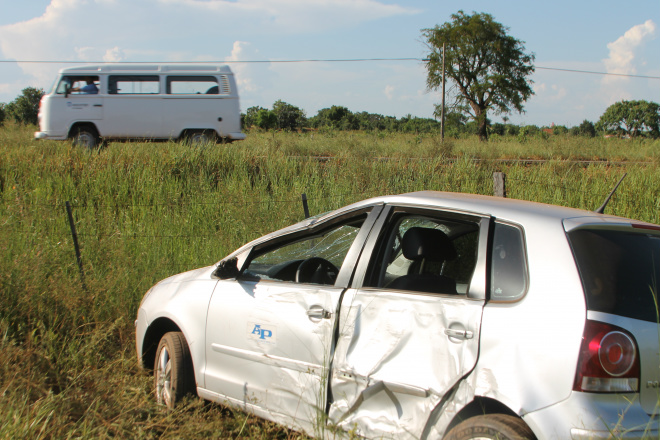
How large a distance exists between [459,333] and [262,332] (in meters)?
1.29

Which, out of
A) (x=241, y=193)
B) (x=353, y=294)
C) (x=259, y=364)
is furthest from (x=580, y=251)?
(x=241, y=193)

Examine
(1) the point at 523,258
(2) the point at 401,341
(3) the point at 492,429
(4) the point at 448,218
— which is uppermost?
(4) the point at 448,218

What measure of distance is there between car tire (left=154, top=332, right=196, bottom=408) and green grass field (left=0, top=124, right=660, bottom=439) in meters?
0.12

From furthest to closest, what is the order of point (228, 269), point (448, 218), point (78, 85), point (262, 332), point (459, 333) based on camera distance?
point (78, 85) → point (228, 269) → point (262, 332) → point (448, 218) → point (459, 333)

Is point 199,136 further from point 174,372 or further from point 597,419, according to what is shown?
point 597,419

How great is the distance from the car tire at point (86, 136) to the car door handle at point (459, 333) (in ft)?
45.8

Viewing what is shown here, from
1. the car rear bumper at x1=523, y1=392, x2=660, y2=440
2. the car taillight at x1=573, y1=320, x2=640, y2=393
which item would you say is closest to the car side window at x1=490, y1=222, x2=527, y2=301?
the car taillight at x1=573, y1=320, x2=640, y2=393

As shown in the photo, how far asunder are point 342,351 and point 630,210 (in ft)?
27.5

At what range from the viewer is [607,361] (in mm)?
2168

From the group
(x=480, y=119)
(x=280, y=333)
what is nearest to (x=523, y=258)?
(x=280, y=333)

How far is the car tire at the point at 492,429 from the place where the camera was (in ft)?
7.42

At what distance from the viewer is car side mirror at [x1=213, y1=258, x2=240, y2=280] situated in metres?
3.70

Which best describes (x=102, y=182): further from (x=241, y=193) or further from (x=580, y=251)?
(x=580, y=251)

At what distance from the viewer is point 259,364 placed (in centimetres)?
337
